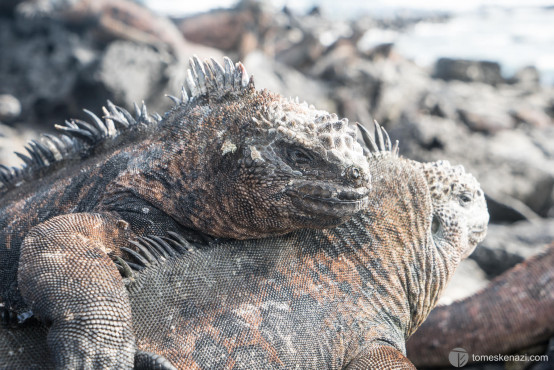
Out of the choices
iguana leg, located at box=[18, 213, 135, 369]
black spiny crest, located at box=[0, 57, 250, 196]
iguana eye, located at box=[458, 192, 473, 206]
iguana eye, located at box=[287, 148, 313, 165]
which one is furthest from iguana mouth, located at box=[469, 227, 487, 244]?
iguana leg, located at box=[18, 213, 135, 369]

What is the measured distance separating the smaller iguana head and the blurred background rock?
332cm

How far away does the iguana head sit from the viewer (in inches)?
92.5

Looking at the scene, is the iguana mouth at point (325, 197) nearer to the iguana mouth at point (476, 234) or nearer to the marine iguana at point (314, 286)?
the marine iguana at point (314, 286)

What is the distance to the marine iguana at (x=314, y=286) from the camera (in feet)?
7.63

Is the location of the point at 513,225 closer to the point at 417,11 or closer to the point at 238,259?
the point at 238,259

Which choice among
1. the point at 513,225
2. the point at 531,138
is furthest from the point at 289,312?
the point at 531,138

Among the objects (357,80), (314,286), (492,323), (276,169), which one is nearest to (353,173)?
(276,169)

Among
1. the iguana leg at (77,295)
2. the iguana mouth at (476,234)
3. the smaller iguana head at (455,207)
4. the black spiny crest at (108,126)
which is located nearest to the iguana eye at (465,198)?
the smaller iguana head at (455,207)

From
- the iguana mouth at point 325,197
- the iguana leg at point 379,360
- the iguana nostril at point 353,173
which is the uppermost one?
the iguana nostril at point 353,173

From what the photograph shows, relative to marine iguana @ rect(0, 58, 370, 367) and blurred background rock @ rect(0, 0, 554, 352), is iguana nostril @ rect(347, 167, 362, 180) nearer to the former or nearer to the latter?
marine iguana @ rect(0, 58, 370, 367)

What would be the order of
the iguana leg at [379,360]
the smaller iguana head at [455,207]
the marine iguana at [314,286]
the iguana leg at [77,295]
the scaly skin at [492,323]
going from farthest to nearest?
the scaly skin at [492,323], the smaller iguana head at [455,207], the iguana leg at [379,360], the marine iguana at [314,286], the iguana leg at [77,295]

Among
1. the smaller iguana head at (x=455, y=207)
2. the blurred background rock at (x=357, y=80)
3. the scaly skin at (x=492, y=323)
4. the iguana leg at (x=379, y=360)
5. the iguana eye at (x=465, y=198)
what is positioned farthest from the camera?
the blurred background rock at (x=357, y=80)

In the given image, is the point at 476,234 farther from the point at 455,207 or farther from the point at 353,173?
the point at 353,173

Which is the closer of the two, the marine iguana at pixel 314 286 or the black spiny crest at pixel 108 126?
the marine iguana at pixel 314 286
